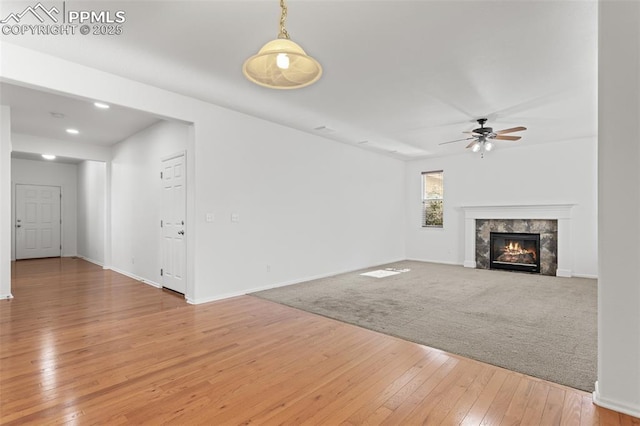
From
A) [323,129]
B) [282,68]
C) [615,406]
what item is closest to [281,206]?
[323,129]

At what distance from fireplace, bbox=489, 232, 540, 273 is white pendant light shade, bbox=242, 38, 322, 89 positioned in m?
7.10

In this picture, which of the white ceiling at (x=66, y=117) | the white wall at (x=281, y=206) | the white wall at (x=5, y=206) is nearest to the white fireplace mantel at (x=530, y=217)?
the white wall at (x=281, y=206)

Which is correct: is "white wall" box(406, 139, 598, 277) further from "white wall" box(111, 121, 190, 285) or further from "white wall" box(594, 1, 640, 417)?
"white wall" box(111, 121, 190, 285)

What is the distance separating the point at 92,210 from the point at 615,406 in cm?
1016

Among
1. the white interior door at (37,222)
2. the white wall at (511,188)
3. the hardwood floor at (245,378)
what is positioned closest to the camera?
the hardwood floor at (245,378)

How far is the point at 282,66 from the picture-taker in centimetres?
182

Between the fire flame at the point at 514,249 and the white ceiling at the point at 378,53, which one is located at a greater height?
the white ceiling at the point at 378,53

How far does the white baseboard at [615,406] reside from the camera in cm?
200

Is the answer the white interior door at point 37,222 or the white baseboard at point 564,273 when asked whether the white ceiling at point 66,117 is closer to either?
the white interior door at point 37,222

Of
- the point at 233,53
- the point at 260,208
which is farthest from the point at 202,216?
the point at 233,53

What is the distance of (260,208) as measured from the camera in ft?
17.4

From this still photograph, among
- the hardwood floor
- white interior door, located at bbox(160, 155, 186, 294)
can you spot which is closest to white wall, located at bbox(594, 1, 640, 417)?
the hardwood floor

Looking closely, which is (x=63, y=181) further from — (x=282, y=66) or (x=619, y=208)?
(x=619, y=208)

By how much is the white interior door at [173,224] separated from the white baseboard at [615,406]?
4.67m
